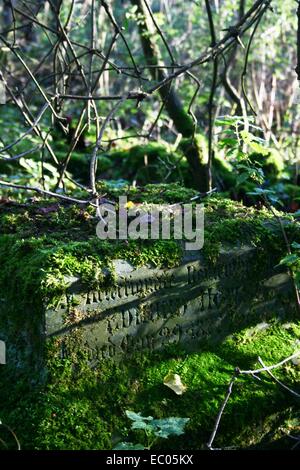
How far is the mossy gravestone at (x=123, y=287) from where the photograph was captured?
282cm

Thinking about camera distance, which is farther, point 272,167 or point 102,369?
point 272,167

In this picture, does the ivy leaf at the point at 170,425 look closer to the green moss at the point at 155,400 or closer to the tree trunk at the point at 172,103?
the green moss at the point at 155,400

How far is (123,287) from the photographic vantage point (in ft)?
9.84

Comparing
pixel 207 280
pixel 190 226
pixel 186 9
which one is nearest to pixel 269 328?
pixel 207 280

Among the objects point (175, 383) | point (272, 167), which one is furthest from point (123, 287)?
point (272, 167)

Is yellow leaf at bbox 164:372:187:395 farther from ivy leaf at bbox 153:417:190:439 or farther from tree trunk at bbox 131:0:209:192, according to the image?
tree trunk at bbox 131:0:209:192

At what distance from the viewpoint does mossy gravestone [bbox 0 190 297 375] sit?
9.26ft

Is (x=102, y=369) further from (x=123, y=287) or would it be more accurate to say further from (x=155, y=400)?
(x=123, y=287)

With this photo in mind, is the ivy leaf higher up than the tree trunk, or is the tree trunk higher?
the tree trunk

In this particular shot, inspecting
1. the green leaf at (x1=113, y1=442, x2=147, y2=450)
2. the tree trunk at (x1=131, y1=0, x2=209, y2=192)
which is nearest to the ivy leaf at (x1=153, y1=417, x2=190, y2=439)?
the green leaf at (x1=113, y1=442, x2=147, y2=450)

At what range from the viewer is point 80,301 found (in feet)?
9.32

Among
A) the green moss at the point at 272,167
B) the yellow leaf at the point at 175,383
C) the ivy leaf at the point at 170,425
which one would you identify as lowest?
the ivy leaf at the point at 170,425

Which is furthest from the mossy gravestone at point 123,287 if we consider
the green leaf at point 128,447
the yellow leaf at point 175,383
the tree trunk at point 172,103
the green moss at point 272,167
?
the green moss at point 272,167
